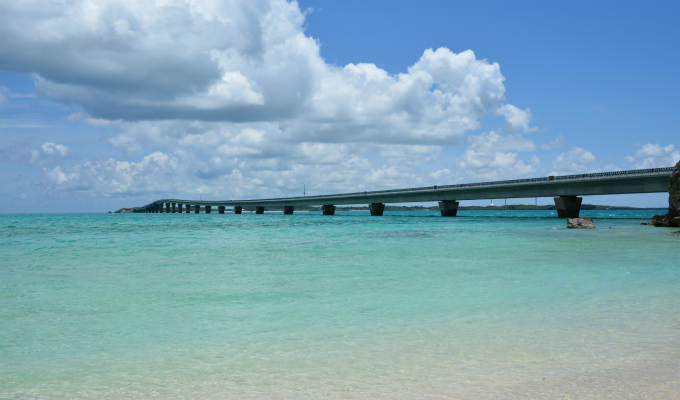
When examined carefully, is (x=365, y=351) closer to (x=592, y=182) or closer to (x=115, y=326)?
(x=115, y=326)

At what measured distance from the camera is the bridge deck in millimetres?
71875

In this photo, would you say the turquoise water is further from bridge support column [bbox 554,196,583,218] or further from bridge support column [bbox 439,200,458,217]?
bridge support column [bbox 439,200,458,217]

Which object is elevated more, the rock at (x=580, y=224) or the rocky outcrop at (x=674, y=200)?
the rocky outcrop at (x=674, y=200)

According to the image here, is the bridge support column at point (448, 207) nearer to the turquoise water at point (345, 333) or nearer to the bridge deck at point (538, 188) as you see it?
the bridge deck at point (538, 188)

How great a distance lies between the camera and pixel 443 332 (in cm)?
786

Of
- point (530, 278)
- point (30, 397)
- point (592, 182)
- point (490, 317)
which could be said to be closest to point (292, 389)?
point (30, 397)

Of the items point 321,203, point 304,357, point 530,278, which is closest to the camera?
point 304,357

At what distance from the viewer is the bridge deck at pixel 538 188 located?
71.9m

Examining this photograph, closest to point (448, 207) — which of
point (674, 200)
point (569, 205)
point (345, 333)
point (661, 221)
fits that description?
point (569, 205)

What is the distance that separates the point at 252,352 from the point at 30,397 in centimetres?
265

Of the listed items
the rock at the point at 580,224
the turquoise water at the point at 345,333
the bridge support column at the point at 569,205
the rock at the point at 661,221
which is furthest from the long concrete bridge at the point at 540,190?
the turquoise water at the point at 345,333

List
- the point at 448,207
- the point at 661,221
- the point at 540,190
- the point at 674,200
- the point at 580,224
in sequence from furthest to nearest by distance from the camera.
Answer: the point at 448,207, the point at 540,190, the point at 661,221, the point at 580,224, the point at 674,200

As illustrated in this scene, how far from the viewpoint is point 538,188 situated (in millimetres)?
89500

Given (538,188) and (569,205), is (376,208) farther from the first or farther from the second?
(569,205)
